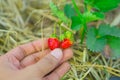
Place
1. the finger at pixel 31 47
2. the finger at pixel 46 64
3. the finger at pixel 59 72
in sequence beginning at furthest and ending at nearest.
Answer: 1. the finger at pixel 31 47
2. the finger at pixel 59 72
3. the finger at pixel 46 64

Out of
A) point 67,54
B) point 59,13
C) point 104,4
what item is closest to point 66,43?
point 67,54

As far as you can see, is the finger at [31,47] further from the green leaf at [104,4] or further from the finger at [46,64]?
the green leaf at [104,4]

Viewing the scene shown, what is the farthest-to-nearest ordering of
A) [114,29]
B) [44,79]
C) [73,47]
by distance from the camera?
[73,47] < [114,29] < [44,79]

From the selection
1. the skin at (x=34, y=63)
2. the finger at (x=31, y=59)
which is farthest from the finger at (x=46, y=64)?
the finger at (x=31, y=59)

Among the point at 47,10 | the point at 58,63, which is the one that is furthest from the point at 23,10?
the point at 58,63

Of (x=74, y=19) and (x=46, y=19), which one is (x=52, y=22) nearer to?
(x=46, y=19)

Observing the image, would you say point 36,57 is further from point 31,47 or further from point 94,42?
point 94,42

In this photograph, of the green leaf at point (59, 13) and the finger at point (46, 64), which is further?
the green leaf at point (59, 13)
